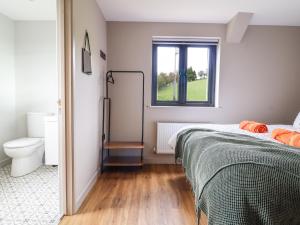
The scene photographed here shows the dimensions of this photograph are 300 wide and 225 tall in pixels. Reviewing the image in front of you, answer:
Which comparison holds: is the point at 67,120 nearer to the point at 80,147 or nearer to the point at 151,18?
the point at 80,147

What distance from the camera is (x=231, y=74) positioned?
3309 millimetres

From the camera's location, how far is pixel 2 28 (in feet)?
9.96

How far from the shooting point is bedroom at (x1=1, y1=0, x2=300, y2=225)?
1873mm

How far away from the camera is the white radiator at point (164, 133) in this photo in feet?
10.7

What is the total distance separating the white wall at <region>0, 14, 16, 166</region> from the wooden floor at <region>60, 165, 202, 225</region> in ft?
5.27

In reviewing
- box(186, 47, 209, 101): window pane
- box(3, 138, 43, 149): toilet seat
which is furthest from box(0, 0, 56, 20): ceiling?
box(186, 47, 209, 101): window pane

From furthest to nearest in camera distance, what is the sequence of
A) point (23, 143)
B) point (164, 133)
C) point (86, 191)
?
point (164, 133)
point (23, 143)
point (86, 191)

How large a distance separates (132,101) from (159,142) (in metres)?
0.78

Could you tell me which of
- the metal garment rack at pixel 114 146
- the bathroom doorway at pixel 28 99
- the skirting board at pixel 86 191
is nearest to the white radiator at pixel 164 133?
the metal garment rack at pixel 114 146

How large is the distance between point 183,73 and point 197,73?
23 cm

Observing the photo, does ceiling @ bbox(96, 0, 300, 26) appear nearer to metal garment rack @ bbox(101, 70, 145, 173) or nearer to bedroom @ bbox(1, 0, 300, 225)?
bedroom @ bbox(1, 0, 300, 225)

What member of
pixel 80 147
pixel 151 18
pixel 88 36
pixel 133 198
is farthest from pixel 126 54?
pixel 133 198

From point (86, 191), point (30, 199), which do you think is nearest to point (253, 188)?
point (86, 191)

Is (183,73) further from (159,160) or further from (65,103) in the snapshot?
(65,103)
